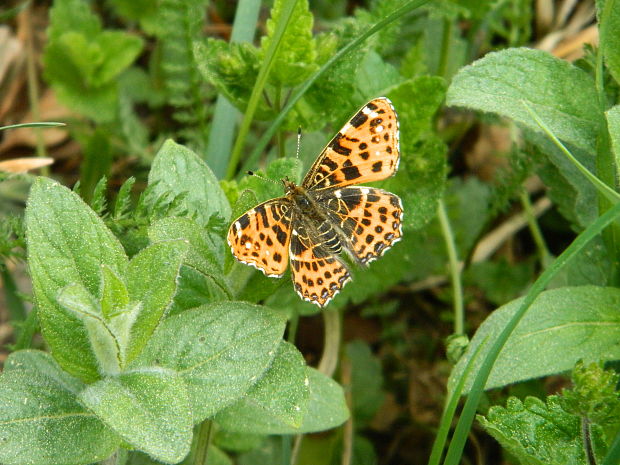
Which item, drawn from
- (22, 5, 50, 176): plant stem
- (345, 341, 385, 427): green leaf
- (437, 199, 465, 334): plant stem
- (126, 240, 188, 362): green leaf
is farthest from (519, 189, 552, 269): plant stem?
(22, 5, 50, 176): plant stem

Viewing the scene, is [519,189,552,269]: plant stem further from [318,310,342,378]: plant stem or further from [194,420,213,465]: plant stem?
[194,420,213,465]: plant stem

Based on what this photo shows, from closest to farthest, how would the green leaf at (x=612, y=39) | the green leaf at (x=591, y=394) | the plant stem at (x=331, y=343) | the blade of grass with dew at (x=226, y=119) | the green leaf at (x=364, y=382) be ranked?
the green leaf at (x=591, y=394) < the green leaf at (x=612, y=39) < the blade of grass with dew at (x=226, y=119) < the plant stem at (x=331, y=343) < the green leaf at (x=364, y=382)

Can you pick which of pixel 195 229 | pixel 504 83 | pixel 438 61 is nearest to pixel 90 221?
pixel 195 229

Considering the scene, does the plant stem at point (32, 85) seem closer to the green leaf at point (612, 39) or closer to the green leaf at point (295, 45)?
the green leaf at point (295, 45)

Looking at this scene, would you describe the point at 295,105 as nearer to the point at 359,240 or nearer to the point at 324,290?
the point at 359,240

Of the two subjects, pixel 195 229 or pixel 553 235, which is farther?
pixel 553 235

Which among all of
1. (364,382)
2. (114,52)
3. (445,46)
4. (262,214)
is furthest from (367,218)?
(114,52)

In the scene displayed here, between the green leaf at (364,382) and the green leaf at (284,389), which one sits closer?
the green leaf at (284,389)

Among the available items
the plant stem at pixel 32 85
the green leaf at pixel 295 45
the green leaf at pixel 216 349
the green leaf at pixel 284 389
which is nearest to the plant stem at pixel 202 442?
the green leaf at pixel 284 389
